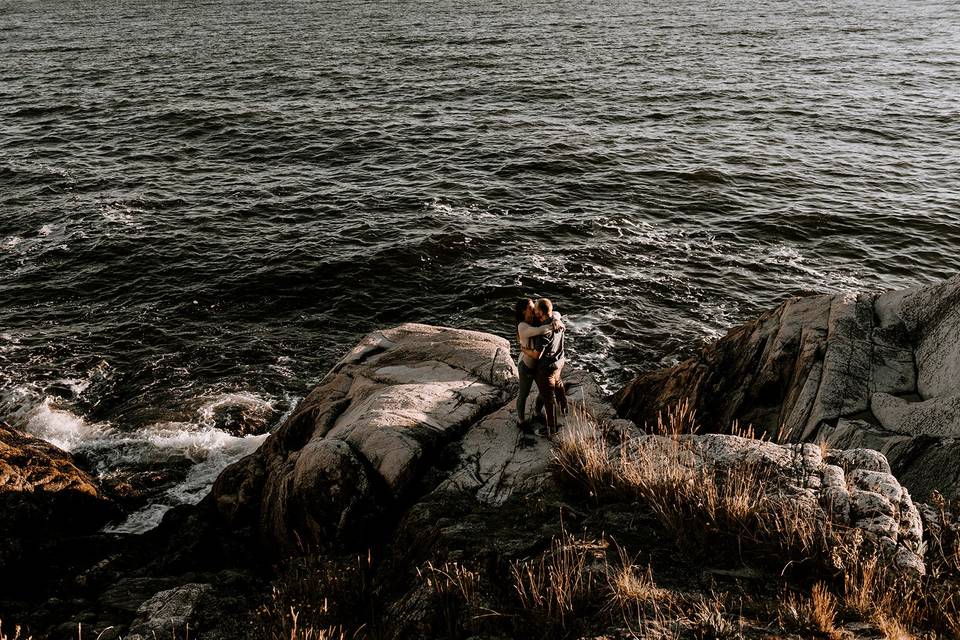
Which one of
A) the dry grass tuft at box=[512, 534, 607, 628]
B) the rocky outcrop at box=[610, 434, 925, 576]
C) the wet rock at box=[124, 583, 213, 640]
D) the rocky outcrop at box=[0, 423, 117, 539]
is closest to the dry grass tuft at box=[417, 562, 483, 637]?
the dry grass tuft at box=[512, 534, 607, 628]

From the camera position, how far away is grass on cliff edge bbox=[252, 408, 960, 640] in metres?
5.51

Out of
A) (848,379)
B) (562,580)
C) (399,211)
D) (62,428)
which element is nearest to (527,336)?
(562,580)

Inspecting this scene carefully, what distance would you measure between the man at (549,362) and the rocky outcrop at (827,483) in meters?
1.77

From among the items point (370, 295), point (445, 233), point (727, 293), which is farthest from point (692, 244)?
point (370, 295)

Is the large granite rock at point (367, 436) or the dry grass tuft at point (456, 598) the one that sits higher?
the dry grass tuft at point (456, 598)

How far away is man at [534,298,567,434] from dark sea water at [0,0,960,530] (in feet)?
23.9

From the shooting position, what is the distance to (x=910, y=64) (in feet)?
153

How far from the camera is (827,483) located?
715cm

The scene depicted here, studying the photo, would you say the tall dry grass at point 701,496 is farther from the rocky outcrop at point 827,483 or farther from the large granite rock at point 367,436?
the large granite rock at point 367,436

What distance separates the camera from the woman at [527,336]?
9.83 m

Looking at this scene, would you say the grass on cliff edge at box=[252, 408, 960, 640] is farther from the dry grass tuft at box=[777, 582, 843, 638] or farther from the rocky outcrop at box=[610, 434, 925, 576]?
the rocky outcrop at box=[610, 434, 925, 576]

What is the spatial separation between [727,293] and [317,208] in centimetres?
1614

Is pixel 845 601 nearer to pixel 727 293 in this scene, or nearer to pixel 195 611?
pixel 195 611

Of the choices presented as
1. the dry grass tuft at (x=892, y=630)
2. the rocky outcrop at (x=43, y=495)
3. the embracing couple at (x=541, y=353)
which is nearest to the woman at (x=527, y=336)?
the embracing couple at (x=541, y=353)
